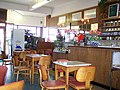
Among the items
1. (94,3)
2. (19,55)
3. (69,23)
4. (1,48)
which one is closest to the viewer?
(19,55)

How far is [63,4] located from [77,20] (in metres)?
1.97

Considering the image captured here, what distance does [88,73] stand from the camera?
2965 mm

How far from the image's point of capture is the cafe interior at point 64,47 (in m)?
3.22

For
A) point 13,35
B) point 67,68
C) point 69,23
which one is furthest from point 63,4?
point 67,68

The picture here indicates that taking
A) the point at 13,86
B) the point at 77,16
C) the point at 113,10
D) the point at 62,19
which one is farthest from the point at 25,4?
the point at 13,86

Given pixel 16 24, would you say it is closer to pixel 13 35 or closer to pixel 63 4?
pixel 13 35

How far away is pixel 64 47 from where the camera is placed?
7.40m

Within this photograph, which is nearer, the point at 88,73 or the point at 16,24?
the point at 88,73

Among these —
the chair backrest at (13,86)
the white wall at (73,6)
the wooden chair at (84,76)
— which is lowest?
the wooden chair at (84,76)

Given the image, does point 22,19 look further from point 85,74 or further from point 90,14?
point 85,74

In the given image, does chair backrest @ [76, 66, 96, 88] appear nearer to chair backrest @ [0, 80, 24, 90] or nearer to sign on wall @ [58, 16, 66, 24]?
chair backrest @ [0, 80, 24, 90]

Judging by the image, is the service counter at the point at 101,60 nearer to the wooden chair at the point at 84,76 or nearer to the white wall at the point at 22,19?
the wooden chair at the point at 84,76

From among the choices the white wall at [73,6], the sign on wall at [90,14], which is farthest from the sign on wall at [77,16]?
the sign on wall at [90,14]

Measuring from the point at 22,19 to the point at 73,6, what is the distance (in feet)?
14.0
